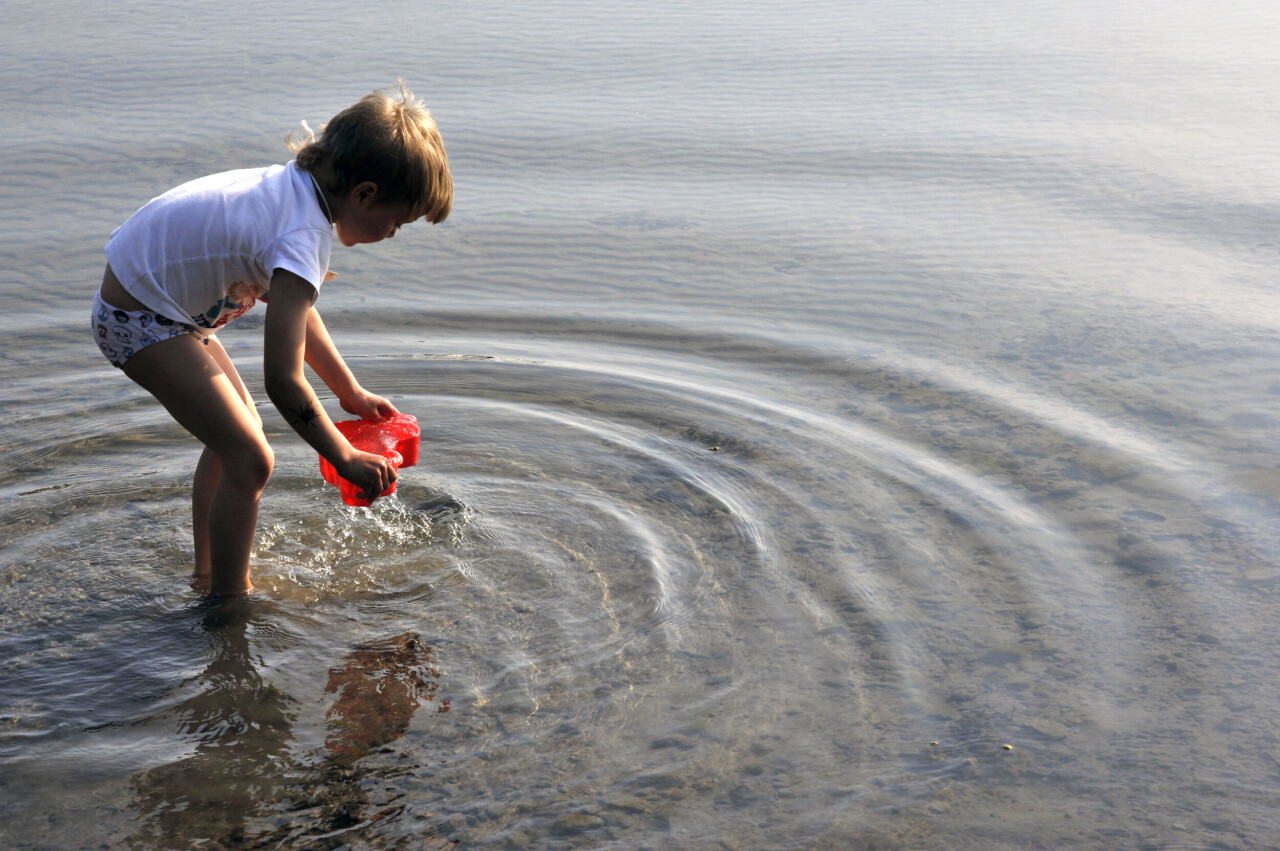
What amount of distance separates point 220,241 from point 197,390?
0.46 metres

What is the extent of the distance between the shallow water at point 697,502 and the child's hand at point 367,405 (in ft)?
1.63

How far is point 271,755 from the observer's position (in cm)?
298

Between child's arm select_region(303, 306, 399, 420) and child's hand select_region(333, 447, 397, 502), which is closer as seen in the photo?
child's hand select_region(333, 447, 397, 502)

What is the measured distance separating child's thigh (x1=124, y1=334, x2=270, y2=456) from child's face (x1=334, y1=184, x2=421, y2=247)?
1.78 feet

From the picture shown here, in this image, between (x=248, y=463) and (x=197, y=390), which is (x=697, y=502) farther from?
(x=197, y=390)

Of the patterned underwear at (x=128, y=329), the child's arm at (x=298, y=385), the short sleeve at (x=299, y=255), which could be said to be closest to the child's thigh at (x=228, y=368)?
the patterned underwear at (x=128, y=329)

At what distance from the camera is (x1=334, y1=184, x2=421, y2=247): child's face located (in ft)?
10.6

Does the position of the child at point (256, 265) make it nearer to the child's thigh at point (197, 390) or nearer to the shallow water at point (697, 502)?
the child's thigh at point (197, 390)

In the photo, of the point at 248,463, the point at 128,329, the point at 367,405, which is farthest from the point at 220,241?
the point at 367,405

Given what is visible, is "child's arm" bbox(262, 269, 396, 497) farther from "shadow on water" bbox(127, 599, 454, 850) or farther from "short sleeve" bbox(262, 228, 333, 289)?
"shadow on water" bbox(127, 599, 454, 850)

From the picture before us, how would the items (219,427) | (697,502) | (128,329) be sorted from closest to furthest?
(128,329) < (219,427) < (697,502)

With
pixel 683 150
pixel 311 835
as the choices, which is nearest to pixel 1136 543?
pixel 311 835

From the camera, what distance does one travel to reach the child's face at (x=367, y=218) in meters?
3.22

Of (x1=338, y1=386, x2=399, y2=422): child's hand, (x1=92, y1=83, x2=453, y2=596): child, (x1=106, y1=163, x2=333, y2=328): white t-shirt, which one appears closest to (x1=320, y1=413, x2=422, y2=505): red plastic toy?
(x1=338, y1=386, x2=399, y2=422): child's hand
